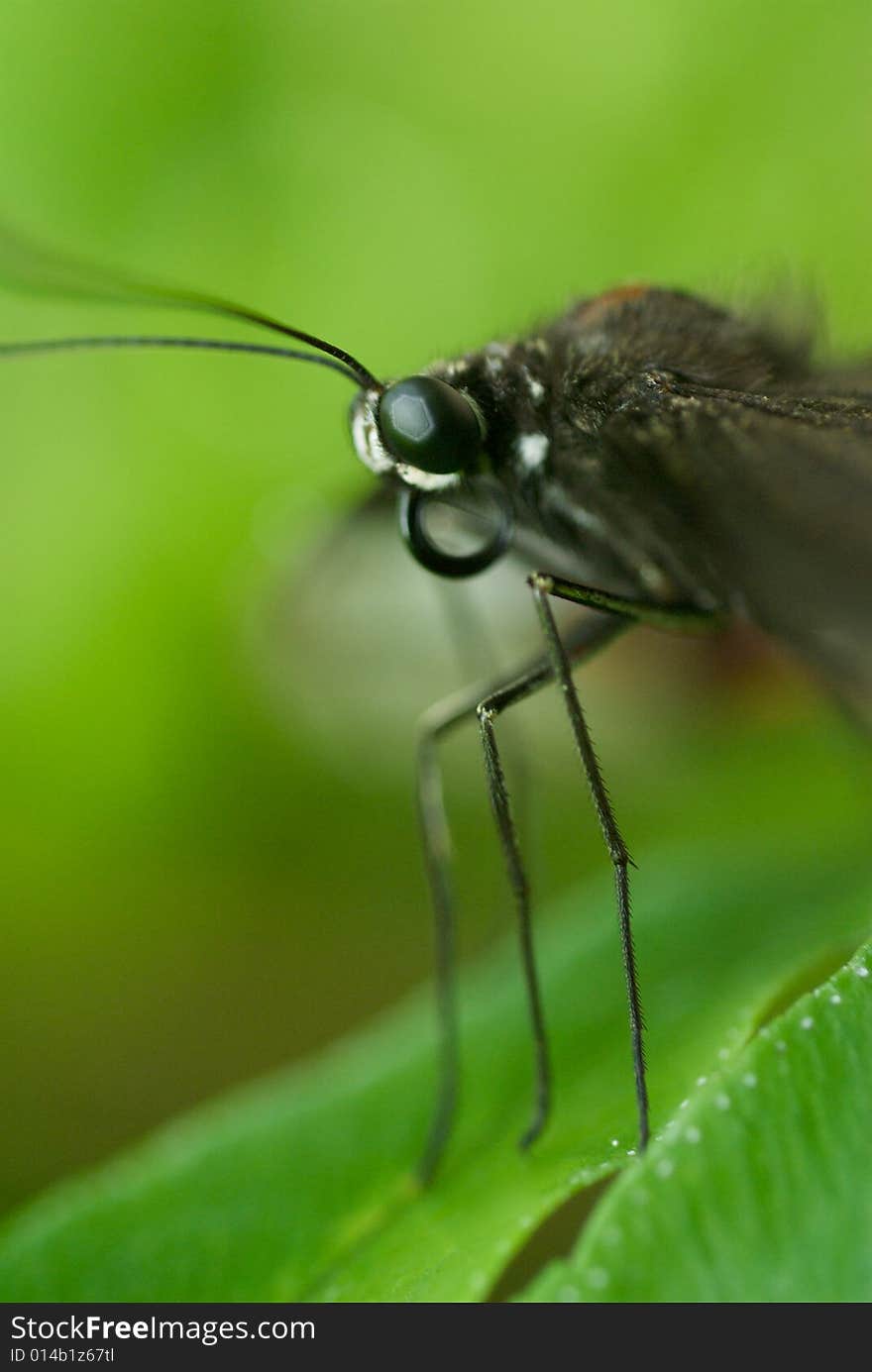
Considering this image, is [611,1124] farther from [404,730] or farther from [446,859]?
[404,730]

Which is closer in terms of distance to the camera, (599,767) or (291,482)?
(599,767)

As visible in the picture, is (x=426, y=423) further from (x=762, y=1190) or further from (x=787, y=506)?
(x=762, y=1190)

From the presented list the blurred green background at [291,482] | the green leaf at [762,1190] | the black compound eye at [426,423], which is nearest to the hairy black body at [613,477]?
the black compound eye at [426,423]

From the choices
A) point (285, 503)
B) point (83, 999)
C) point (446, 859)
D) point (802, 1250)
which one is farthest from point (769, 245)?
point (802, 1250)

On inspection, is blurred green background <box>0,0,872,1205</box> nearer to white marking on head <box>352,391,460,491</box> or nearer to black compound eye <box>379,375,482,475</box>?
white marking on head <box>352,391,460,491</box>

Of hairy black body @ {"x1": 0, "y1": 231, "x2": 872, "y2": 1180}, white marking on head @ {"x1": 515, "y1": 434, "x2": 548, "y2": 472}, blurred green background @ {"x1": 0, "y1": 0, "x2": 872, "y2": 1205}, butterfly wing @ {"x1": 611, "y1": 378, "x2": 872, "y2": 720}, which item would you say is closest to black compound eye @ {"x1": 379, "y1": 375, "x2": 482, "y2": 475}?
hairy black body @ {"x1": 0, "y1": 231, "x2": 872, "y2": 1180}

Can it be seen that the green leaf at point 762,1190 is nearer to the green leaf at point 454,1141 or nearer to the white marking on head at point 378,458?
the green leaf at point 454,1141

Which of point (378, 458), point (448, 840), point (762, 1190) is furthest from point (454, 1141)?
point (378, 458)
